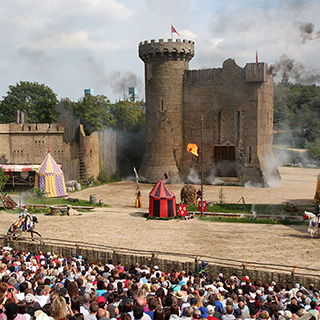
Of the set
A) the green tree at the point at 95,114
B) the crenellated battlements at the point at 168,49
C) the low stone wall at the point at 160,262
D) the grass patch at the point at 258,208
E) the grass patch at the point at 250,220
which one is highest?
the crenellated battlements at the point at 168,49

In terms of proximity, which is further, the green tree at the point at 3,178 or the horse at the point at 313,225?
the green tree at the point at 3,178

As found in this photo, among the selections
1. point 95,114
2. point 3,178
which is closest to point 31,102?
point 95,114

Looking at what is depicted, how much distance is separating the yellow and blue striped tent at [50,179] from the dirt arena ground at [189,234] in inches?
195

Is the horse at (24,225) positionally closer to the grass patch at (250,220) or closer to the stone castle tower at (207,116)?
the grass patch at (250,220)

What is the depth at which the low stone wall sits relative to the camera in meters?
14.1

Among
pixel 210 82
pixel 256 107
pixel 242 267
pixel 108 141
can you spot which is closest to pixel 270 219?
pixel 242 267

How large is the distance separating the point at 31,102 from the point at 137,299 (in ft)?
160

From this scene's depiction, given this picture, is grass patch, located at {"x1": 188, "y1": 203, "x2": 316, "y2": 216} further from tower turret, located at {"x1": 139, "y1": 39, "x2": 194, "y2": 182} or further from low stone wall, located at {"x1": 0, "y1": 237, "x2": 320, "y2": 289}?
tower turret, located at {"x1": 139, "y1": 39, "x2": 194, "y2": 182}

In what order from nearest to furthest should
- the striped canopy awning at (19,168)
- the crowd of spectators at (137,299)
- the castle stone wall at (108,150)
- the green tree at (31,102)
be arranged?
1. the crowd of spectators at (137,299)
2. the striped canopy awning at (19,168)
3. the castle stone wall at (108,150)
4. the green tree at (31,102)

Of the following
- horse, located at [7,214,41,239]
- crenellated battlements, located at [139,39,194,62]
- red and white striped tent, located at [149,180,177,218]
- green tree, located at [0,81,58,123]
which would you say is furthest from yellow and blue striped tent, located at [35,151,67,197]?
green tree, located at [0,81,58,123]

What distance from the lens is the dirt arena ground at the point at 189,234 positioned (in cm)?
1733

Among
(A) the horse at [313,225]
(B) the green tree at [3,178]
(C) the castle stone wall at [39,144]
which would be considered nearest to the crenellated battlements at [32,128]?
(C) the castle stone wall at [39,144]

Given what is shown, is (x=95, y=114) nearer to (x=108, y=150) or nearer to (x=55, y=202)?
(x=108, y=150)

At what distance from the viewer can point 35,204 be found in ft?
93.3
